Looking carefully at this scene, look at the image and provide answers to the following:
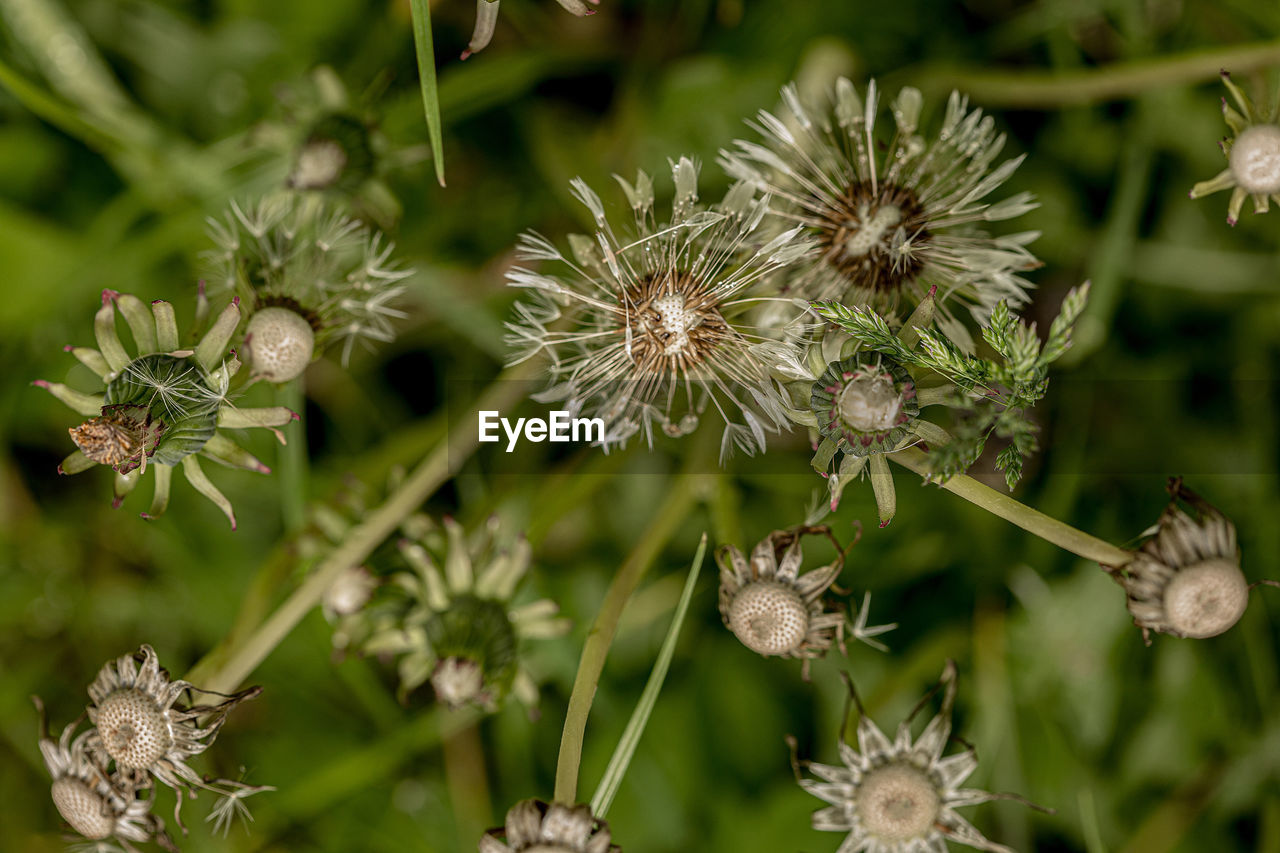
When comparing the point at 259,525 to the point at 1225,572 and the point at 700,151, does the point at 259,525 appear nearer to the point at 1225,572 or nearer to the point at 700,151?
the point at 700,151

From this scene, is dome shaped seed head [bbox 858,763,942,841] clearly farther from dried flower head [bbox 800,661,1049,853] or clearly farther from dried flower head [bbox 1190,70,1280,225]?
dried flower head [bbox 1190,70,1280,225]

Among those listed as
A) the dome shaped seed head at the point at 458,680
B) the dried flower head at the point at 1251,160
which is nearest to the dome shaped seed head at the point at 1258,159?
the dried flower head at the point at 1251,160

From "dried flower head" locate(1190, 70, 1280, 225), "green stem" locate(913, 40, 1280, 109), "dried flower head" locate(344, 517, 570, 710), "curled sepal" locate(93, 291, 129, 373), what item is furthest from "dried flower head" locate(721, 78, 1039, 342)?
"curled sepal" locate(93, 291, 129, 373)

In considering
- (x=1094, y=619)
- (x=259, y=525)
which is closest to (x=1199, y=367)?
(x=1094, y=619)

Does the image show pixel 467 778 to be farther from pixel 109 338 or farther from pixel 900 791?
pixel 109 338

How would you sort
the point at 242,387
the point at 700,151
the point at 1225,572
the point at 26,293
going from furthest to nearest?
the point at 26,293
the point at 700,151
the point at 242,387
the point at 1225,572
